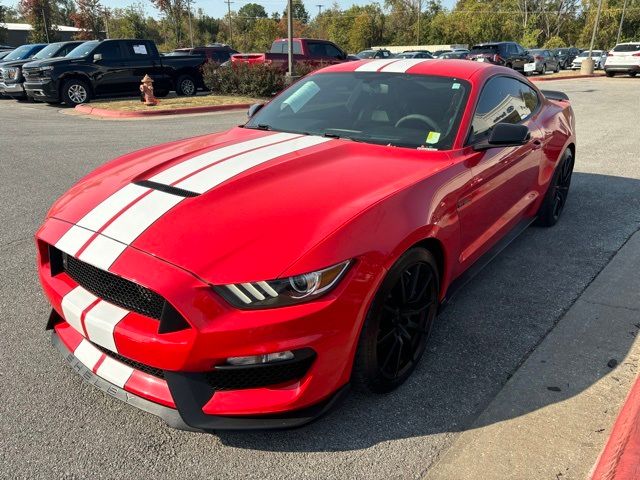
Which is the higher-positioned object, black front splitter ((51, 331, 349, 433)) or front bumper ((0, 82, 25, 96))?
front bumper ((0, 82, 25, 96))

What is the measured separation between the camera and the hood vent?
248cm

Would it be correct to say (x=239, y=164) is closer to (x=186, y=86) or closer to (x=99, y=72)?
(x=99, y=72)

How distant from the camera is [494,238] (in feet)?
11.9

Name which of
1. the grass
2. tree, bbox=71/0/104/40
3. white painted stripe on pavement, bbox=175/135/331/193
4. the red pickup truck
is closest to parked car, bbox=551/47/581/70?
the red pickup truck

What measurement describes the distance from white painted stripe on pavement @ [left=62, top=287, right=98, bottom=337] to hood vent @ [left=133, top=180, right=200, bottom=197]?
Result: 595 mm

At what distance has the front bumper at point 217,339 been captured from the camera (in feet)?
Answer: 6.47

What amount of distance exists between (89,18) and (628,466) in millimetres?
60263

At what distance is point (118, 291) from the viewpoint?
85.7 inches

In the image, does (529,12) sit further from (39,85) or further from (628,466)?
(628,466)

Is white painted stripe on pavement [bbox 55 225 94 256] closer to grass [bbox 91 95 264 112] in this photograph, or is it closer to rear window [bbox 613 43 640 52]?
grass [bbox 91 95 264 112]

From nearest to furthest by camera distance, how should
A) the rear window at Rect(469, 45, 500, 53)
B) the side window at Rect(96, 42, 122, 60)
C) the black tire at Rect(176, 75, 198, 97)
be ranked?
the side window at Rect(96, 42, 122, 60)
the black tire at Rect(176, 75, 198, 97)
the rear window at Rect(469, 45, 500, 53)

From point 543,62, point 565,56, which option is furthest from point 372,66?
point 565,56

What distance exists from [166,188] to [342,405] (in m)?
1.38

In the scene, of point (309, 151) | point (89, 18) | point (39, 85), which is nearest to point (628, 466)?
point (309, 151)
